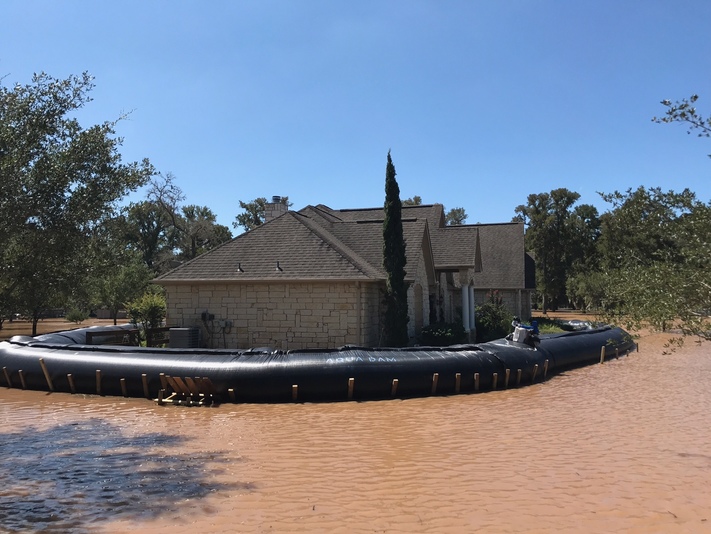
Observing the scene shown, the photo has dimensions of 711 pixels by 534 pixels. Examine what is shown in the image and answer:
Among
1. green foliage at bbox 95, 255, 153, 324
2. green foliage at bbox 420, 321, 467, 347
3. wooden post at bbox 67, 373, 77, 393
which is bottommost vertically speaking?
wooden post at bbox 67, 373, 77, 393

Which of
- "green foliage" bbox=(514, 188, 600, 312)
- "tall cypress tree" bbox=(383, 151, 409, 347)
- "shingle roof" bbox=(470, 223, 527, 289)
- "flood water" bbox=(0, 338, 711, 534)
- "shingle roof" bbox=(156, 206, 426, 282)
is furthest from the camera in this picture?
"green foliage" bbox=(514, 188, 600, 312)

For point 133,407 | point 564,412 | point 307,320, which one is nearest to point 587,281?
point 307,320

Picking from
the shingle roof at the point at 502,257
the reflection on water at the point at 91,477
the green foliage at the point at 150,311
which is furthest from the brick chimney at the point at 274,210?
the reflection on water at the point at 91,477

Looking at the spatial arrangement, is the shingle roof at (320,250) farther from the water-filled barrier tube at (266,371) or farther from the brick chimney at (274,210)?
the water-filled barrier tube at (266,371)

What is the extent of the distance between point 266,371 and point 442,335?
9.28 metres

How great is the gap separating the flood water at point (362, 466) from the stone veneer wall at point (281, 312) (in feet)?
17.7

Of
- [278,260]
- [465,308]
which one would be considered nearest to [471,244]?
[465,308]

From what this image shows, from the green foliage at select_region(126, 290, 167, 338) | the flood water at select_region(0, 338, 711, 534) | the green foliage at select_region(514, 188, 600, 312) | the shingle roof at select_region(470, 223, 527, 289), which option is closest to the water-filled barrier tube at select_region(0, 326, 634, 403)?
the flood water at select_region(0, 338, 711, 534)

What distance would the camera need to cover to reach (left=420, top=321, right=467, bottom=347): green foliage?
20.8 meters

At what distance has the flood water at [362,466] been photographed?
20.6 ft

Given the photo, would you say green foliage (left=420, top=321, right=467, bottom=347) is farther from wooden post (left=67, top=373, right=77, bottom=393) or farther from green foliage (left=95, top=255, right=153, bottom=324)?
green foliage (left=95, top=255, right=153, bottom=324)

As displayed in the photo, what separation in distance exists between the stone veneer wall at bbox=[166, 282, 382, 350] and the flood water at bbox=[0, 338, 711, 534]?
213 inches

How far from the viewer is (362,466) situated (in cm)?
823

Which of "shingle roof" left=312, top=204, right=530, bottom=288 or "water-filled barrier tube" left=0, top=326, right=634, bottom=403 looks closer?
"water-filled barrier tube" left=0, top=326, right=634, bottom=403
